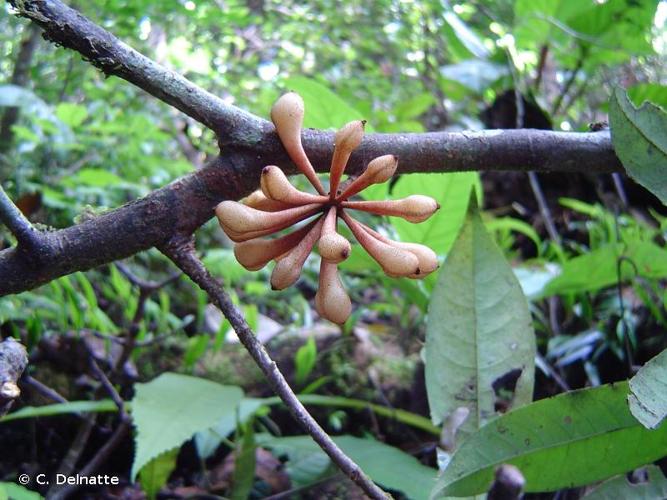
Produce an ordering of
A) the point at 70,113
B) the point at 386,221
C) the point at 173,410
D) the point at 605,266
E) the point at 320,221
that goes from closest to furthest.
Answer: the point at 320,221 → the point at 173,410 → the point at 605,266 → the point at 386,221 → the point at 70,113

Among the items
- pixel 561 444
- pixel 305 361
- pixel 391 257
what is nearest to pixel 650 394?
pixel 561 444

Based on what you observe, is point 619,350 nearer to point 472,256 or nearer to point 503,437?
point 472,256

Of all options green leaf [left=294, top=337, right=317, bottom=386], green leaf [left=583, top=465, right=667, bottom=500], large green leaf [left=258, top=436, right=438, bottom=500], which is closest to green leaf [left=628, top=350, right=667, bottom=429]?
green leaf [left=583, top=465, right=667, bottom=500]

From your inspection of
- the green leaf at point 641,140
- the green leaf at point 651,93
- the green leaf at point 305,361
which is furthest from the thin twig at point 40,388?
the green leaf at point 651,93

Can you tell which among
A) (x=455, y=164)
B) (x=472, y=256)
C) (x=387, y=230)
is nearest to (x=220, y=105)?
(x=455, y=164)

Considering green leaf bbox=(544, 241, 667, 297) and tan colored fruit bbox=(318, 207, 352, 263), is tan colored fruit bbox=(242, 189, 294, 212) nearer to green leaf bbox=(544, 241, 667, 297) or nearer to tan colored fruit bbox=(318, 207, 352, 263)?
tan colored fruit bbox=(318, 207, 352, 263)

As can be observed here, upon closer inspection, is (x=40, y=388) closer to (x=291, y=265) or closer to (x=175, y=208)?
(x=175, y=208)

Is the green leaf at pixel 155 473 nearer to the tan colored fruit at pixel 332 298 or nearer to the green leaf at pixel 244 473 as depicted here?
the green leaf at pixel 244 473
